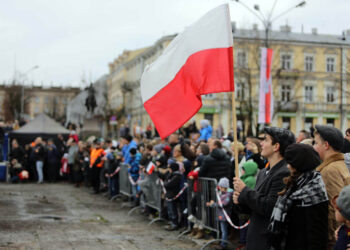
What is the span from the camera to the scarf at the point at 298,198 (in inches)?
155

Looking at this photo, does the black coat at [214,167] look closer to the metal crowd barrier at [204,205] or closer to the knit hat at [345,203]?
the metal crowd barrier at [204,205]

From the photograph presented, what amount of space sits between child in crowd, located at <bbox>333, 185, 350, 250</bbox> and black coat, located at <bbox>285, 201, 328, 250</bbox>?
0.13 m

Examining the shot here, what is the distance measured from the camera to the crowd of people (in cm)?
396

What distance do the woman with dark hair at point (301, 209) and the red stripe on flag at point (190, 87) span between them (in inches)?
59.6

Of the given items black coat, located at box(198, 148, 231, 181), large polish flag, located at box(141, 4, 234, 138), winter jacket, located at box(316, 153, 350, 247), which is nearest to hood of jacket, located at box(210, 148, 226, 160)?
black coat, located at box(198, 148, 231, 181)

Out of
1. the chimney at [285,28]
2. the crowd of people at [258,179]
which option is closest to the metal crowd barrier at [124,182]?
the crowd of people at [258,179]

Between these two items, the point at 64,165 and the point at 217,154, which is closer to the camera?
the point at 217,154

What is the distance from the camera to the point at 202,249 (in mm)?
8938

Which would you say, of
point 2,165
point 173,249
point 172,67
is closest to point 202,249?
point 173,249

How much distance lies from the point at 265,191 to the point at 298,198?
0.67 m

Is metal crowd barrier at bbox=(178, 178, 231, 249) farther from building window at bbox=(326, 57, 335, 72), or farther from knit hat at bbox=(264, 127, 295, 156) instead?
building window at bbox=(326, 57, 335, 72)

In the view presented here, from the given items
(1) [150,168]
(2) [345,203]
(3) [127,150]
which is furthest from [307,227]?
(3) [127,150]

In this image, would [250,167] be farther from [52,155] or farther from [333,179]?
[52,155]

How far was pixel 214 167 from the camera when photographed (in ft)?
32.2
